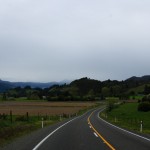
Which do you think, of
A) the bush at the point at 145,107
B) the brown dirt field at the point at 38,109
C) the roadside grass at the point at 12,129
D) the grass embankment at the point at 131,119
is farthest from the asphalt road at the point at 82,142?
the bush at the point at 145,107

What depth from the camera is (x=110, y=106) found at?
12038cm

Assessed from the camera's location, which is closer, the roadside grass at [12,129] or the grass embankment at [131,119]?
the roadside grass at [12,129]

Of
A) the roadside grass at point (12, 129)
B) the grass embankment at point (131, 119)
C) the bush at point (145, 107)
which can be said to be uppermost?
→ the roadside grass at point (12, 129)

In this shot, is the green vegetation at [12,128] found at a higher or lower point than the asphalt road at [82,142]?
lower

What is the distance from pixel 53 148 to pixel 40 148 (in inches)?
22.9

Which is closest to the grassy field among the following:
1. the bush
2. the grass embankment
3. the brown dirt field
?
the brown dirt field

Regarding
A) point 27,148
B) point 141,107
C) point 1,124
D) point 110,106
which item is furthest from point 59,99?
point 27,148

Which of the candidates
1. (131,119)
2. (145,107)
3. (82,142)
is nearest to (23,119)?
(131,119)

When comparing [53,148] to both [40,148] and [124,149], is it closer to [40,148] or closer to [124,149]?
[40,148]

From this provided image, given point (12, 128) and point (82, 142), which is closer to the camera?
point (82, 142)

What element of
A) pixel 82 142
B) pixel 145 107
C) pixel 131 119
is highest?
pixel 82 142

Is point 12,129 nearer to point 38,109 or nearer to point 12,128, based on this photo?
point 12,128

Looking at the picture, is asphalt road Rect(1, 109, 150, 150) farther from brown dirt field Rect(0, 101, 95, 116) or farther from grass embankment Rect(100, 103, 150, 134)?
brown dirt field Rect(0, 101, 95, 116)

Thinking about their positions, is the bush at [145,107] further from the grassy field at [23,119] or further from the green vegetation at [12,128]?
the green vegetation at [12,128]
